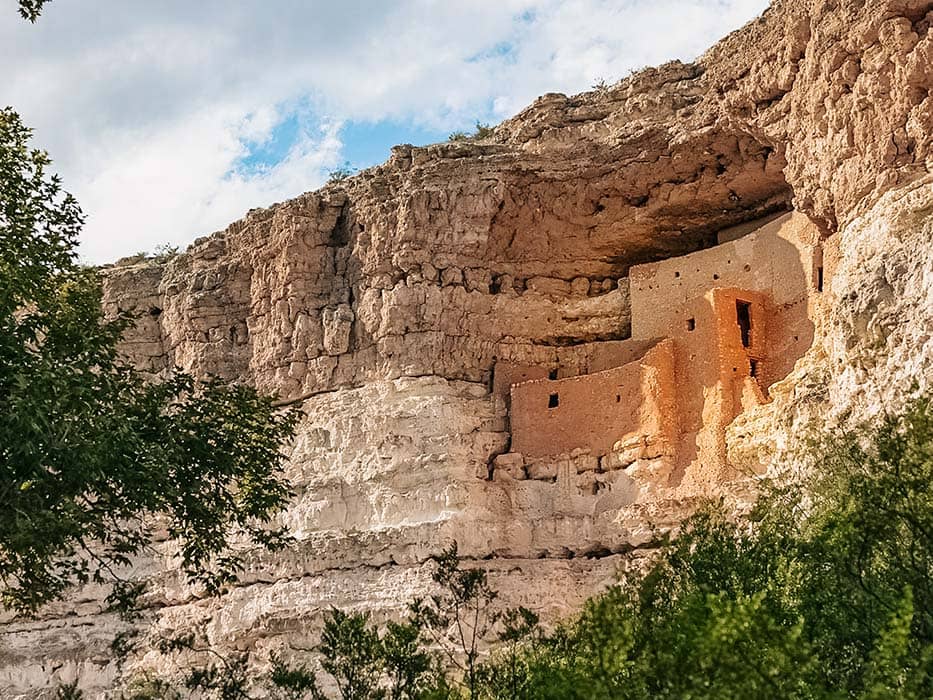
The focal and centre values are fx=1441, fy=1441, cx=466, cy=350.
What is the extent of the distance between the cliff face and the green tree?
943 cm

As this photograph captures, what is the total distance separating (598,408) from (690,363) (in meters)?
2.05

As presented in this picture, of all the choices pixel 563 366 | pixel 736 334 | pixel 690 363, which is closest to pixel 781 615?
pixel 736 334

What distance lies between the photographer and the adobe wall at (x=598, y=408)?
25250 mm

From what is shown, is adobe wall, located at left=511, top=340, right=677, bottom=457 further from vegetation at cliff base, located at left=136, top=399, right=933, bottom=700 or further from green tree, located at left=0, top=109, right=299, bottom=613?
green tree, located at left=0, top=109, right=299, bottom=613

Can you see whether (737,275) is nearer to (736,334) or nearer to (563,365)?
(736,334)

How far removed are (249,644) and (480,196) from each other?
A: 31.4 ft

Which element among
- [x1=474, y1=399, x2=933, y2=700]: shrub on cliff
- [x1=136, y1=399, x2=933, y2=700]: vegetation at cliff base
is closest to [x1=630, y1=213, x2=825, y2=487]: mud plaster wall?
[x1=136, y1=399, x2=933, y2=700]: vegetation at cliff base

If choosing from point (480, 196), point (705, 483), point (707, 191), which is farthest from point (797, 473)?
point (480, 196)

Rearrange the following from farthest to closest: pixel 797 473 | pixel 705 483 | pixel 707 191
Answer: pixel 707 191 < pixel 705 483 < pixel 797 473

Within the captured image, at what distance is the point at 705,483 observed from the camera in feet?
78.9

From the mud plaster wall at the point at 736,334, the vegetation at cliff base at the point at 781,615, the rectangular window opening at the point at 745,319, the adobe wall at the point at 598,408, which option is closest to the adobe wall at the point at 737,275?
the mud plaster wall at the point at 736,334

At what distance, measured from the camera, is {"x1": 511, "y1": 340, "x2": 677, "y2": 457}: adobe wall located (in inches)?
994

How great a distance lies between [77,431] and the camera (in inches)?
550

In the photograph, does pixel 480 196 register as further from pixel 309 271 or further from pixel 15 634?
pixel 15 634
